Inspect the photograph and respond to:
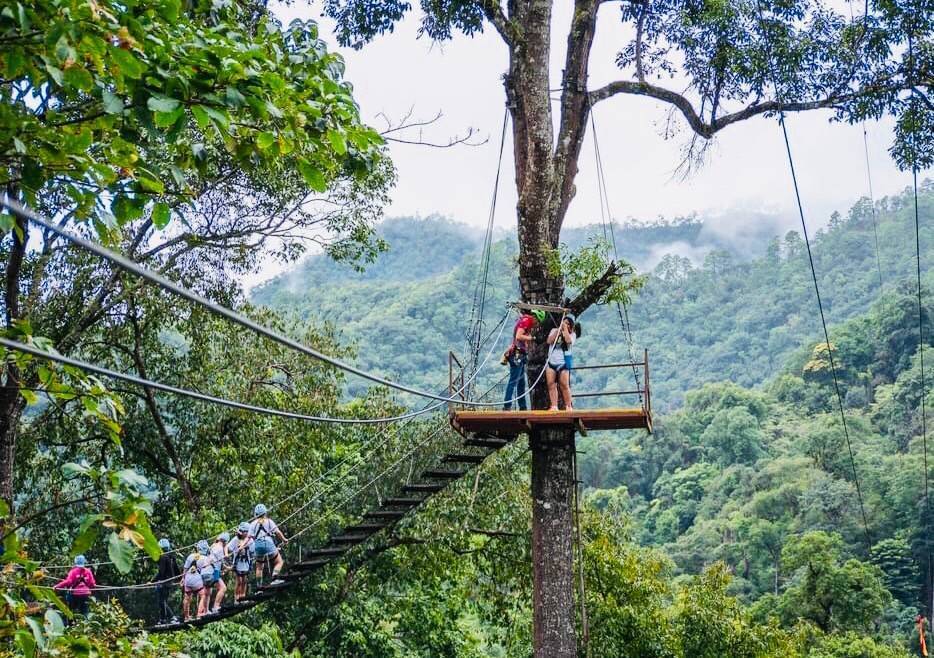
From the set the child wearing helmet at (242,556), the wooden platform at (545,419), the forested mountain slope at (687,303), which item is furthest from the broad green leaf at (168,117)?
the forested mountain slope at (687,303)

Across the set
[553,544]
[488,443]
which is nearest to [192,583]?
[488,443]

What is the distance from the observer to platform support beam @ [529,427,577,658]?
25.0 feet

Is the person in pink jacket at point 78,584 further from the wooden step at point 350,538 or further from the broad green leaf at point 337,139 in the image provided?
the broad green leaf at point 337,139

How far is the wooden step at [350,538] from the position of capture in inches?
361

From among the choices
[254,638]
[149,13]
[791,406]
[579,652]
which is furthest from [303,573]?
[791,406]

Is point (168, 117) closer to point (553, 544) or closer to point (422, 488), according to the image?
point (553, 544)

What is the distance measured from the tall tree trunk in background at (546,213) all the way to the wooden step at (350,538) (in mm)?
1785

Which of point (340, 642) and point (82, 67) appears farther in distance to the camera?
point (340, 642)

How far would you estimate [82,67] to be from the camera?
3246 mm

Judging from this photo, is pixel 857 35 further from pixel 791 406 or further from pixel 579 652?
pixel 791 406

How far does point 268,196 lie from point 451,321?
114ft

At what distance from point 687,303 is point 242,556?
2200 inches

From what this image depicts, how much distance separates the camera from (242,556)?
A: 32.0ft

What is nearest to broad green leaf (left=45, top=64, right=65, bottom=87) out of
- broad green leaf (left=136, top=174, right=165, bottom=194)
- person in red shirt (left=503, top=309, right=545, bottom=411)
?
broad green leaf (left=136, top=174, right=165, bottom=194)
